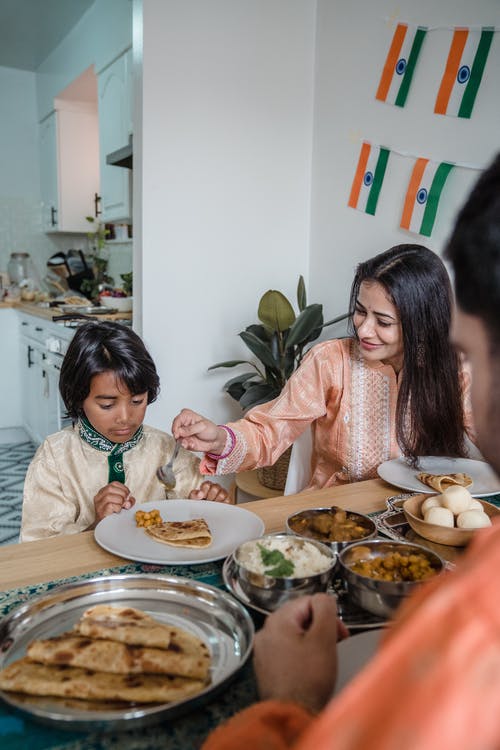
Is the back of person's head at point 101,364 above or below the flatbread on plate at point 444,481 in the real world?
above

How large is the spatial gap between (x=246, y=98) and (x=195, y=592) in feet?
8.33

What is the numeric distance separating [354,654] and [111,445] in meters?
1.05

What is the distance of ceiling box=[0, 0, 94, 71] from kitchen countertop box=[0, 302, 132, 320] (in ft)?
6.69

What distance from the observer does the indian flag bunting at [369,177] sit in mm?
2564

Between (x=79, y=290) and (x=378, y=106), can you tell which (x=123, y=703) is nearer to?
(x=378, y=106)

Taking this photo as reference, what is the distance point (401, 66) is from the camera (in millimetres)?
2412

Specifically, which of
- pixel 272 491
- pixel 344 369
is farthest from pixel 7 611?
pixel 272 491

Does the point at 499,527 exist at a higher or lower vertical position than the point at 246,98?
lower

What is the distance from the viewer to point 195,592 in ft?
2.94

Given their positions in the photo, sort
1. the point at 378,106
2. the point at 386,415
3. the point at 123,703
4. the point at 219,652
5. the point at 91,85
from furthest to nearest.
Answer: the point at 91,85, the point at 378,106, the point at 386,415, the point at 219,652, the point at 123,703

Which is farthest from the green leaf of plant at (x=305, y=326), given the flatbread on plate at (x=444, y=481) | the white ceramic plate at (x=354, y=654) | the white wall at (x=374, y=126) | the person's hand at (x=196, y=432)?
the white ceramic plate at (x=354, y=654)

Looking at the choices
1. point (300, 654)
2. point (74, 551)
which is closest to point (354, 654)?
point (300, 654)

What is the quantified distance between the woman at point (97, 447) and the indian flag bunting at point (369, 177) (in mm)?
1404

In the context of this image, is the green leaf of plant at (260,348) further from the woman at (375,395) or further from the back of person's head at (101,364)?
the back of person's head at (101,364)
